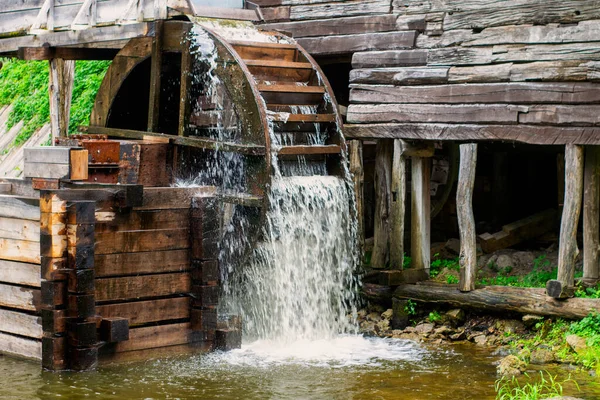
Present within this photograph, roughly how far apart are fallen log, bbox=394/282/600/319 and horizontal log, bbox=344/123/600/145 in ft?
4.61

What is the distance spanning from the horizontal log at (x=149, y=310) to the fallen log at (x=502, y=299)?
2.72 metres

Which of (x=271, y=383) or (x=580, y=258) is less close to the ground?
(x=580, y=258)

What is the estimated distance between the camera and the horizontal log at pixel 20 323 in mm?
7867

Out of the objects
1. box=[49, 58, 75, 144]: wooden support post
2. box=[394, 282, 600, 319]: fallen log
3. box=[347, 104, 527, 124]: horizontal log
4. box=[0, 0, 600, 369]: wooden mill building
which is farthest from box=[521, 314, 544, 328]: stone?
box=[49, 58, 75, 144]: wooden support post

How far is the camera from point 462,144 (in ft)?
32.1

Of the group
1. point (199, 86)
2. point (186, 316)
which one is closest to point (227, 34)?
point (199, 86)

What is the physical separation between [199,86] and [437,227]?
4039 millimetres

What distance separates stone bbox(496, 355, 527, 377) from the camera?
7.95 m

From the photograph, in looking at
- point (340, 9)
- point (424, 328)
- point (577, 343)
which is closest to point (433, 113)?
point (340, 9)

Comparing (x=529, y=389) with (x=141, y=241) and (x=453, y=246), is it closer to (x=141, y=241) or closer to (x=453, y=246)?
(x=141, y=241)

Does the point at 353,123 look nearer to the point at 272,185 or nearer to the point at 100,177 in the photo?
the point at 272,185

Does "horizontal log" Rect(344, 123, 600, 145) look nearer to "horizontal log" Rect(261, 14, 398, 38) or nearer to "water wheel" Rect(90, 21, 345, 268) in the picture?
"water wheel" Rect(90, 21, 345, 268)

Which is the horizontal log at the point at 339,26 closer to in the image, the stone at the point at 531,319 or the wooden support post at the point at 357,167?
the wooden support post at the point at 357,167

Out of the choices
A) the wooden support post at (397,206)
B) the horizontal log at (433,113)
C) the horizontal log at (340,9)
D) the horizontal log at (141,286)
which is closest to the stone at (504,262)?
the wooden support post at (397,206)
